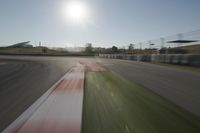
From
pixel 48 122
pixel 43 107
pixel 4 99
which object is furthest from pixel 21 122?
pixel 4 99

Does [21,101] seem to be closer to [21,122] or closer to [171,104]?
[21,122]

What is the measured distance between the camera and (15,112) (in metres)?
5.12

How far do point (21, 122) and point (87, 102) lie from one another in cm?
214

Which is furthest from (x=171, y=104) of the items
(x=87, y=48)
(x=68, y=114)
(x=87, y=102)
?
(x=87, y=48)

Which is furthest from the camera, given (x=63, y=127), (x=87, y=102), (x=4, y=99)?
(x=4, y=99)

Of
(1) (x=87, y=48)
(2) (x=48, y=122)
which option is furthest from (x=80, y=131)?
(1) (x=87, y=48)

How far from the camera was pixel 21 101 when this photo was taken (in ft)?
20.5

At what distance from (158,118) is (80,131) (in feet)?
5.53

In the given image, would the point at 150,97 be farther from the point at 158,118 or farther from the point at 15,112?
the point at 15,112

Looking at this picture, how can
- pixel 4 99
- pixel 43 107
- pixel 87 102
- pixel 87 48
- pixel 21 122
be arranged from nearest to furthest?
pixel 21 122 → pixel 43 107 → pixel 87 102 → pixel 4 99 → pixel 87 48

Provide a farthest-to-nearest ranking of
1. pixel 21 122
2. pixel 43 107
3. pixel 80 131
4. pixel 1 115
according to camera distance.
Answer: pixel 43 107 → pixel 1 115 → pixel 21 122 → pixel 80 131

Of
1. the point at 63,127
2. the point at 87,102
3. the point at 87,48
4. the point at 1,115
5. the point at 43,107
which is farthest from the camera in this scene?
the point at 87,48

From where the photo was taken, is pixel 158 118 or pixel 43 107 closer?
pixel 158 118

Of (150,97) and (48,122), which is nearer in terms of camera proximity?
(48,122)
